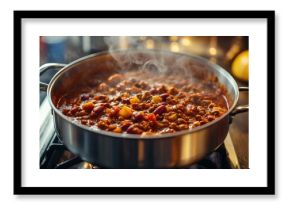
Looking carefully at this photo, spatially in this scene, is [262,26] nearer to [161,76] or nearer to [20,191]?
[161,76]

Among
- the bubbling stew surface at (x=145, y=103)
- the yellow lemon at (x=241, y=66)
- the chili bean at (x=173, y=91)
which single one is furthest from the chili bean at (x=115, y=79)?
the yellow lemon at (x=241, y=66)

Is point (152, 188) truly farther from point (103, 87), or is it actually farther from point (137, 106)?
point (103, 87)

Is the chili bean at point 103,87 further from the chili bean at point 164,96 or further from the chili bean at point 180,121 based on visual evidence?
the chili bean at point 180,121

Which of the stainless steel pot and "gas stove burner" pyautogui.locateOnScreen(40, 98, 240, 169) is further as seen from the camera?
"gas stove burner" pyautogui.locateOnScreen(40, 98, 240, 169)

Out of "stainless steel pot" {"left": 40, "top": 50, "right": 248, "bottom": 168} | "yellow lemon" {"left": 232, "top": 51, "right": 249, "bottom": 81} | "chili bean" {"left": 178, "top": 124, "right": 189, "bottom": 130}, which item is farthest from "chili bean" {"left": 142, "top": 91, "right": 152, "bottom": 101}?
"yellow lemon" {"left": 232, "top": 51, "right": 249, "bottom": 81}

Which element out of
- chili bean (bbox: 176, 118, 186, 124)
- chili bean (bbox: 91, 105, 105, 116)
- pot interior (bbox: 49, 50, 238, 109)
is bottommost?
chili bean (bbox: 176, 118, 186, 124)

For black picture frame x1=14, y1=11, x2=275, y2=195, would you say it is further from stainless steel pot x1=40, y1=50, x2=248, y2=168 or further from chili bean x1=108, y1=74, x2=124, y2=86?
chili bean x1=108, y1=74, x2=124, y2=86

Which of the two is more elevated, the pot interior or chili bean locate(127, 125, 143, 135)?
the pot interior

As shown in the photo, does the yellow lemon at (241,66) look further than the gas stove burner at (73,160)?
Yes
